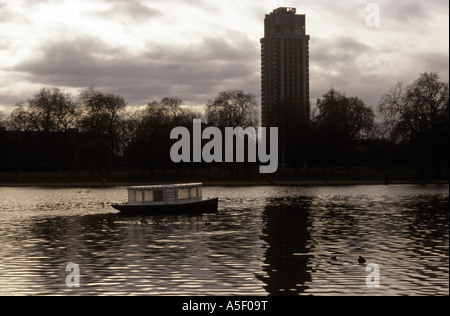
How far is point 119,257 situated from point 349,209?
27.9 meters

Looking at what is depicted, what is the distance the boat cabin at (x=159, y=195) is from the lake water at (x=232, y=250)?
217cm

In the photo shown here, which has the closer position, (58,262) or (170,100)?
(58,262)

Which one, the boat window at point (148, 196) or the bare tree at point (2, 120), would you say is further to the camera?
the bare tree at point (2, 120)

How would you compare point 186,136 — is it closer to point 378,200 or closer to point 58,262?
point 378,200

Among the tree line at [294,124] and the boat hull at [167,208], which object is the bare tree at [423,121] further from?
the boat hull at [167,208]

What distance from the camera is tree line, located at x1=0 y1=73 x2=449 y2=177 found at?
9325cm

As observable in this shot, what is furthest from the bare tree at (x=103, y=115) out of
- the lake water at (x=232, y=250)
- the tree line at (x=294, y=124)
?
the lake water at (x=232, y=250)

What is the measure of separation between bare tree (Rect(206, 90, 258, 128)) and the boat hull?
5667cm

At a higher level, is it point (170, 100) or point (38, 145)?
point (170, 100)

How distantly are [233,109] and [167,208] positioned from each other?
195ft

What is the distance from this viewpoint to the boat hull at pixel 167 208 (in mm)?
46000

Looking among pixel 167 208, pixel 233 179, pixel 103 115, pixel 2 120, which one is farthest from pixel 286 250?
pixel 2 120
